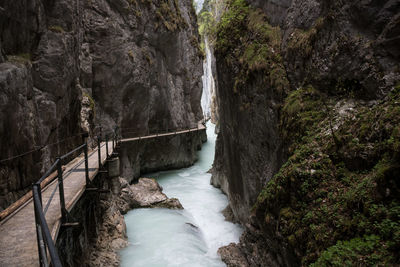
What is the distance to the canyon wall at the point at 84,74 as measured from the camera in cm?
688

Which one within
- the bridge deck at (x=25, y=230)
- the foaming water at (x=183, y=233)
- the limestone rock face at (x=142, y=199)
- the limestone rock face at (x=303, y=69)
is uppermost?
the limestone rock face at (x=303, y=69)

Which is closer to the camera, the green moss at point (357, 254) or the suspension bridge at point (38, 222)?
the suspension bridge at point (38, 222)

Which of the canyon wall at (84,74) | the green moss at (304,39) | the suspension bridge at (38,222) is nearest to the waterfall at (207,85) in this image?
the canyon wall at (84,74)

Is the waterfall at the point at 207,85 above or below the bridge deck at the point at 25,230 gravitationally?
above

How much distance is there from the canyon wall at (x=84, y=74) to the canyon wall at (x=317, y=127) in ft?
21.0

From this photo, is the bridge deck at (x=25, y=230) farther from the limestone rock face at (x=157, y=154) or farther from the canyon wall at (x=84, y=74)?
the limestone rock face at (x=157, y=154)

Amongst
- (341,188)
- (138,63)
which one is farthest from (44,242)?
(138,63)

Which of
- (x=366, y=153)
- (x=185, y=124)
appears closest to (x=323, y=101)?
(x=366, y=153)

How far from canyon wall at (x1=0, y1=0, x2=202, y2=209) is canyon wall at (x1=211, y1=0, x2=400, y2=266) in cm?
639

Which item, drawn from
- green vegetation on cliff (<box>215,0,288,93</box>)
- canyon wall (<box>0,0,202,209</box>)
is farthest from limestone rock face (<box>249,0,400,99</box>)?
canyon wall (<box>0,0,202,209</box>)

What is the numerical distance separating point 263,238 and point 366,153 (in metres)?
3.22

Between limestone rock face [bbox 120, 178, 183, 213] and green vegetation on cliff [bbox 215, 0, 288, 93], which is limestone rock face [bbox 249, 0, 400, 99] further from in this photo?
limestone rock face [bbox 120, 178, 183, 213]

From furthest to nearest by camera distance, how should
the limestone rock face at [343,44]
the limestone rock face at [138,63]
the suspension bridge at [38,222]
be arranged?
the limestone rock face at [138,63] → the limestone rock face at [343,44] → the suspension bridge at [38,222]

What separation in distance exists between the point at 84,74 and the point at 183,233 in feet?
40.1
